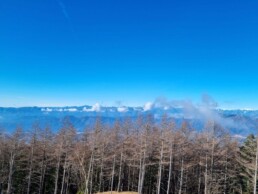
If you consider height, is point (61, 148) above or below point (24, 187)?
above

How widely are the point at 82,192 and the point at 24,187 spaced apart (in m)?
14.6

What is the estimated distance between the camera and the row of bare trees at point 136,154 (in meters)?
51.0

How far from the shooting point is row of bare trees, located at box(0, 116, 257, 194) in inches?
2009

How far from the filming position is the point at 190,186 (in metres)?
65.4

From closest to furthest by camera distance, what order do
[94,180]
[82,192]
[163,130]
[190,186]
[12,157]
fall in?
[163,130] < [12,157] < [82,192] < [190,186] < [94,180]

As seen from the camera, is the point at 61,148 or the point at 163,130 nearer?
the point at 163,130

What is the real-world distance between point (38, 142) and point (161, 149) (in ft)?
82.5

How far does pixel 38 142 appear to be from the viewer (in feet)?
202

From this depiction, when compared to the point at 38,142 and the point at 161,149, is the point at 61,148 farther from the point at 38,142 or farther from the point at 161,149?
the point at 161,149

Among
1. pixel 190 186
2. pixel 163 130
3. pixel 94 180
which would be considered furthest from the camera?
pixel 94 180

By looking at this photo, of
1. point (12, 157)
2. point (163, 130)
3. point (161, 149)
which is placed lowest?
point (12, 157)

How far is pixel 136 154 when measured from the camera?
53688mm

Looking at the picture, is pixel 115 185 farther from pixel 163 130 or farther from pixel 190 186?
pixel 163 130

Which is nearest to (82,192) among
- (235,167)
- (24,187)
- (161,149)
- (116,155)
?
(116,155)
